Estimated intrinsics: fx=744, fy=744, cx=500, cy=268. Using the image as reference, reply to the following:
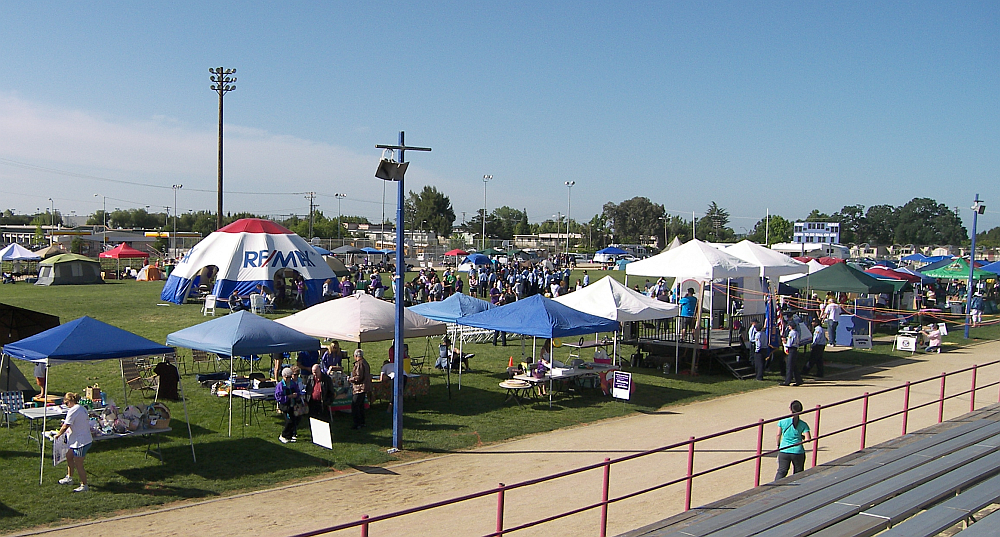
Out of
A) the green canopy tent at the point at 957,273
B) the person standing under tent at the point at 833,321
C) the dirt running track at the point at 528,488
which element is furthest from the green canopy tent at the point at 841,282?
the green canopy tent at the point at 957,273

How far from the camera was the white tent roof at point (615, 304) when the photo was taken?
17653mm

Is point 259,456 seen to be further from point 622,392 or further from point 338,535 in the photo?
point 622,392

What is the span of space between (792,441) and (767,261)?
49.4 feet

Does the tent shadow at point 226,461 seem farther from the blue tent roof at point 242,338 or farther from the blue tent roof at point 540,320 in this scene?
the blue tent roof at point 540,320

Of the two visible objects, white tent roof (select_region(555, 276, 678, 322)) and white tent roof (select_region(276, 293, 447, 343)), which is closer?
white tent roof (select_region(276, 293, 447, 343))

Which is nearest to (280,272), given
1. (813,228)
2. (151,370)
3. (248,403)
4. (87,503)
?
(151,370)

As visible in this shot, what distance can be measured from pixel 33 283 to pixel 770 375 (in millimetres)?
40412

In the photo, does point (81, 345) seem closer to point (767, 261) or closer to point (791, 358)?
point (791, 358)

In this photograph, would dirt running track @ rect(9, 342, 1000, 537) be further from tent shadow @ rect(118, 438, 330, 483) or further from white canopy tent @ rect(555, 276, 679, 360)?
white canopy tent @ rect(555, 276, 679, 360)

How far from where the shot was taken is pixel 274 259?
31.9m

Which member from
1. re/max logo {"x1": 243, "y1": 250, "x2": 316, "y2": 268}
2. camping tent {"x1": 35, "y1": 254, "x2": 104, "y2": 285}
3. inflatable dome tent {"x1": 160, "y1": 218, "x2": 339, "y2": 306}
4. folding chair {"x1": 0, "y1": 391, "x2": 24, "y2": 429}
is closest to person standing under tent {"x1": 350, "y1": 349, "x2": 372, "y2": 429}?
folding chair {"x1": 0, "y1": 391, "x2": 24, "y2": 429}

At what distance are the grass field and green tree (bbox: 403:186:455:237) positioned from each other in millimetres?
118598

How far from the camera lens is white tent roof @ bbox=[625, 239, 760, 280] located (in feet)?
65.9

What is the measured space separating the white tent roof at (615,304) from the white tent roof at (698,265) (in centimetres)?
187
